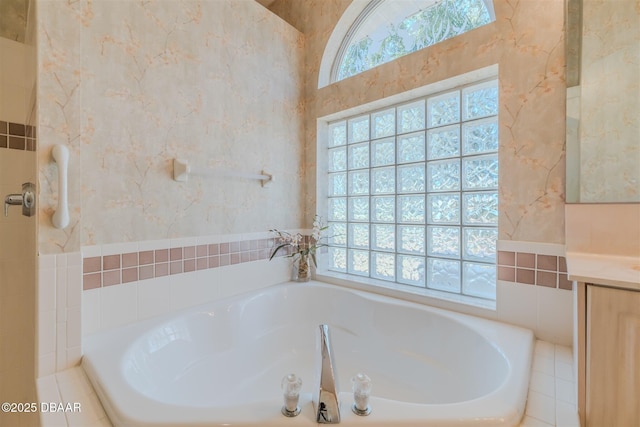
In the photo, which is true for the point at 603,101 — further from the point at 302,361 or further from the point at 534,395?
the point at 302,361

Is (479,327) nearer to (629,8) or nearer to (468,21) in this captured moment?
(629,8)

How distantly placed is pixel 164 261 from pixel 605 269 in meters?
1.80

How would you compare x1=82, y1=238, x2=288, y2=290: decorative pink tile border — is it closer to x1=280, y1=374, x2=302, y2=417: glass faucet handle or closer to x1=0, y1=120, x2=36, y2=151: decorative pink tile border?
x1=0, y1=120, x2=36, y2=151: decorative pink tile border

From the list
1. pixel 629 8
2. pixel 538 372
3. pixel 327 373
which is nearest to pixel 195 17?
pixel 327 373

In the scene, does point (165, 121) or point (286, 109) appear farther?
point (286, 109)

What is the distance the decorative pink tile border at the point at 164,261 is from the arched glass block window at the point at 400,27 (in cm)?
144

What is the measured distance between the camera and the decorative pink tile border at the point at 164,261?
50.1 inches

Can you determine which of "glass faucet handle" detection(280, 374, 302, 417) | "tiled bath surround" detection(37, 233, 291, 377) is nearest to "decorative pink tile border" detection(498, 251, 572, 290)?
"glass faucet handle" detection(280, 374, 302, 417)

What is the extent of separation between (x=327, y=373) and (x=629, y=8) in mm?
1753

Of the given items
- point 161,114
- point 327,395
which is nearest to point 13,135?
point 161,114

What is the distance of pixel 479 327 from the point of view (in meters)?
1.33

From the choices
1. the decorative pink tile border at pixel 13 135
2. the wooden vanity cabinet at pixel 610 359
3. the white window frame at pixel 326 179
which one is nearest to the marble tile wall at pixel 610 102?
the white window frame at pixel 326 179

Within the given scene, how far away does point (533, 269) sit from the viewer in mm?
1304

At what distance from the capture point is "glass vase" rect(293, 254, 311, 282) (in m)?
2.10
